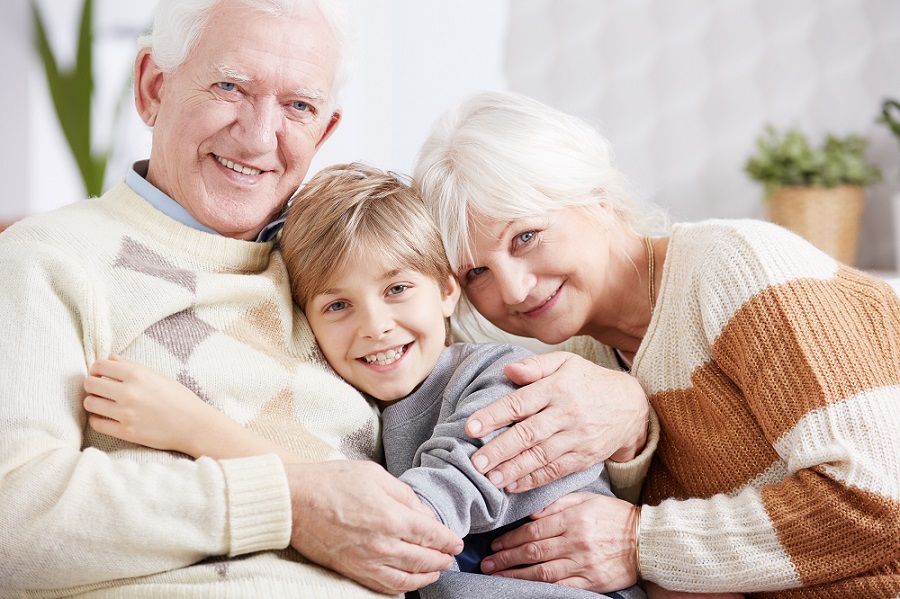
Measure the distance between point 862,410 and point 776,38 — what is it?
243 cm

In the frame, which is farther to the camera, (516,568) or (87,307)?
(516,568)

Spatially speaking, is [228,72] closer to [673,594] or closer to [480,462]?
[480,462]

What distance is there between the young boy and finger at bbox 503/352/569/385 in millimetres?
27

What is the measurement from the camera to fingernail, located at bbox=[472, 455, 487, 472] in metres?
1.33

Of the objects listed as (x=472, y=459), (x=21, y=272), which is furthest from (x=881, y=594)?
(x=21, y=272)

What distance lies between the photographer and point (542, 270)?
1.69m

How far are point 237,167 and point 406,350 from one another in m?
0.44

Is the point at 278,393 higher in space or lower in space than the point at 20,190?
higher

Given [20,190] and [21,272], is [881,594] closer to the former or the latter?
[21,272]

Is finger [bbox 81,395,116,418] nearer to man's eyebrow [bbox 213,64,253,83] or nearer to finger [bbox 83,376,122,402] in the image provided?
finger [bbox 83,376,122,402]

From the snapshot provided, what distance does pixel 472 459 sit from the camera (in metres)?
1.34

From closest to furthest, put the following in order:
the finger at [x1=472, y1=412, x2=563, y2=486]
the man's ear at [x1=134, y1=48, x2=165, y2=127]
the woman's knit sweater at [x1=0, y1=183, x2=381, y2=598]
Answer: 1. the woman's knit sweater at [x1=0, y1=183, x2=381, y2=598]
2. the finger at [x1=472, y1=412, x2=563, y2=486]
3. the man's ear at [x1=134, y1=48, x2=165, y2=127]

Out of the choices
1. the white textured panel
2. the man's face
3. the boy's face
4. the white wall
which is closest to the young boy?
the boy's face

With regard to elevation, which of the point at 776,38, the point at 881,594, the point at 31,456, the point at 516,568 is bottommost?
the point at 516,568
